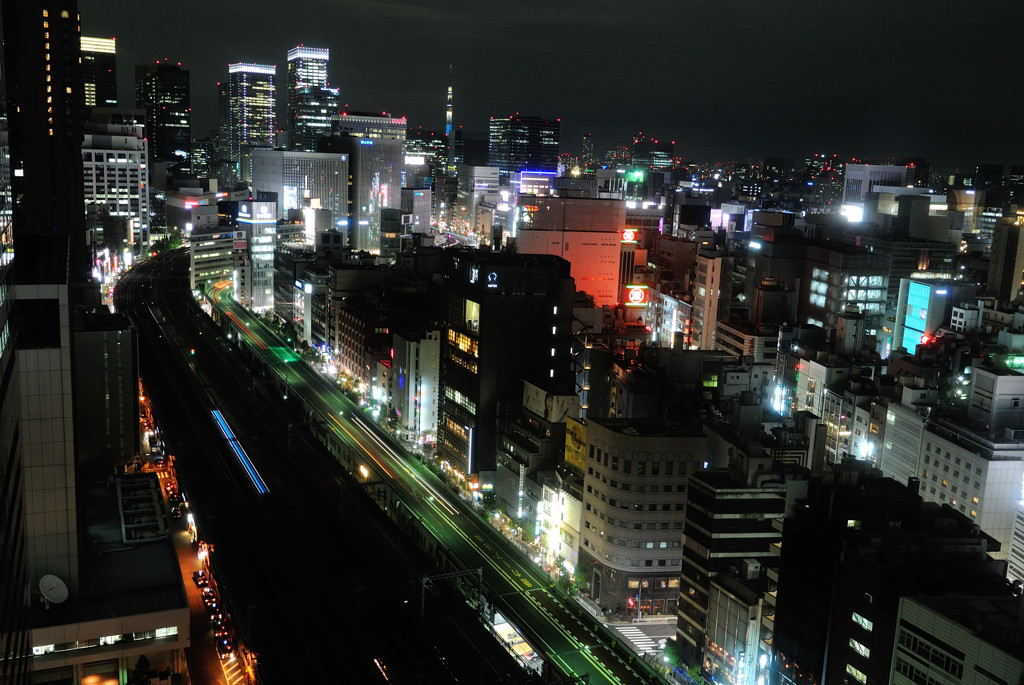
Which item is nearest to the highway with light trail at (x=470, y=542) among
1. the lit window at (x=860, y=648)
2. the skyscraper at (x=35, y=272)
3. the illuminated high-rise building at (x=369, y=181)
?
the lit window at (x=860, y=648)

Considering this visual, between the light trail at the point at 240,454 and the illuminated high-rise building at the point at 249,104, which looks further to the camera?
the illuminated high-rise building at the point at 249,104

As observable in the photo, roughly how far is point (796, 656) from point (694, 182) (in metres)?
107

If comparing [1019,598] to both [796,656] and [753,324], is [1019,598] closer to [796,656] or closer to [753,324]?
[796,656]

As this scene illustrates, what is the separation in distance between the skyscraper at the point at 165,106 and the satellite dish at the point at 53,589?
110 m

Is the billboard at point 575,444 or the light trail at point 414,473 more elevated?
the billboard at point 575,444

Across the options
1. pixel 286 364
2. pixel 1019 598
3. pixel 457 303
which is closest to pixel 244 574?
pixel 457 303

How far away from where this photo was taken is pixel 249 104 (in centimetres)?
13162

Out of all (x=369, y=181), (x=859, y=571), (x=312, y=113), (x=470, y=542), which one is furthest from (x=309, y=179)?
(x=859, y=571)

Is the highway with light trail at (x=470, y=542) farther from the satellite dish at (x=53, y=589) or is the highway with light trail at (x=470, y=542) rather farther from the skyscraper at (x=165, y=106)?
the skyscraper at (x=165, y=106)

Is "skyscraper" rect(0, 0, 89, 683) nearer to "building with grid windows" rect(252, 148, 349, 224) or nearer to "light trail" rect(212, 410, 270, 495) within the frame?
"light trail" rect(212, 410, 270, 495)

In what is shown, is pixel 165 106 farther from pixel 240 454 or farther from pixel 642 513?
pixel 642 513

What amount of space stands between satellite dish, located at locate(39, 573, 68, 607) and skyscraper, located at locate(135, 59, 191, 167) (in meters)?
110

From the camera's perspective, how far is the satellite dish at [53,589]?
17.8 meters

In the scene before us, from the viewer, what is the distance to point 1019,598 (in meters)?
15.3
